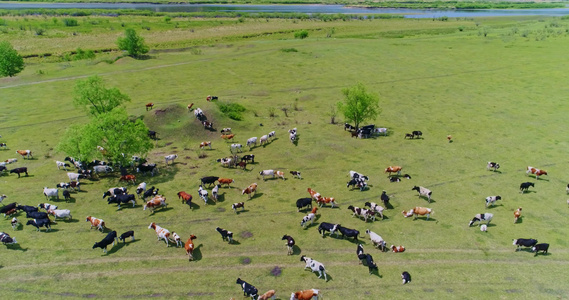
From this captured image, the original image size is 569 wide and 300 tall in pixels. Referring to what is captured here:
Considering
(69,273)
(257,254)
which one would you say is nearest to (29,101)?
(69,273)

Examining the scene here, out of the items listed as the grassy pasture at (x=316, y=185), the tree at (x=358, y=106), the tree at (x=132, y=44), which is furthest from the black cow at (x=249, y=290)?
the tree at (x=132, y=44)

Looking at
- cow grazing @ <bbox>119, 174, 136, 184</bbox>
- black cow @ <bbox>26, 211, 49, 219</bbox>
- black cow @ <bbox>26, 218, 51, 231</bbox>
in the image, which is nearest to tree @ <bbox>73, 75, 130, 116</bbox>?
cow grazing @ <bbox>119, 174, 136, 184</bbox>

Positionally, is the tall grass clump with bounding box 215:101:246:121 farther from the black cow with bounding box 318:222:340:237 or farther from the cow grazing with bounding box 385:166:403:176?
the black cow with bounding box 318:222:340:237

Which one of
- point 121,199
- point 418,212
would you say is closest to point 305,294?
point 418,212

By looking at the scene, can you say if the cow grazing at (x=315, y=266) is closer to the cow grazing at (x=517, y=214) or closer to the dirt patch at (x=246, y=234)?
the dirt patch at (x=246, y=234)

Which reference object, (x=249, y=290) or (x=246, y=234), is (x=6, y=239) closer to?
(x=246, y=234)

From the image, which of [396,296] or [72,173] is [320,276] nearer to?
[396,296]
